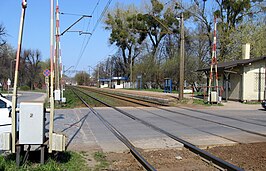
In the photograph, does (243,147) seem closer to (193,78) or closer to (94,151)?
(94,151)

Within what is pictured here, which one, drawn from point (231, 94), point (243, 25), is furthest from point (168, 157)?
point (243, 25)

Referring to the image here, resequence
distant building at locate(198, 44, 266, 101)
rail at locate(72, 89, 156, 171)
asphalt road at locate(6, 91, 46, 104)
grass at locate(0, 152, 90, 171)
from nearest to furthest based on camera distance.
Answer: grass at locate(0, 152, 90, 171) → rail at locate(72, 89, 156, 171) → distant building at locate(198, 44, 266, 101) → asphalt road at locate(6, 91, 46, 104)

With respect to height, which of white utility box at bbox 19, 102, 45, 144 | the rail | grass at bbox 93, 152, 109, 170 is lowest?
grass at bbox 93, 152, 109, 170

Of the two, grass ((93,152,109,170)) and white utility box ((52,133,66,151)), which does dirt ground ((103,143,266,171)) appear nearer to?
grass ((93,152,109,170))

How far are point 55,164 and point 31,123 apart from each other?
938 millimetres

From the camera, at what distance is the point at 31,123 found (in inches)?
246

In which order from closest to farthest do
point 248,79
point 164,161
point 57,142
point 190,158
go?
1. point 57,142
2. point 164,161
3. point 190,158
4. point 248,79

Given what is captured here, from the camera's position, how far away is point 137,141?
374 inches

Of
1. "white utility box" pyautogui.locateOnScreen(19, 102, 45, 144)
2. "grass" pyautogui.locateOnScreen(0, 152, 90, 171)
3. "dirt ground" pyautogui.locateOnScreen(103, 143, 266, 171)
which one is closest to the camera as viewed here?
"grass" pyautogui.locateOnScreen(0, 152, 90, 171)

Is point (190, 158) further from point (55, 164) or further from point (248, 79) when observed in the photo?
point (248, 79)

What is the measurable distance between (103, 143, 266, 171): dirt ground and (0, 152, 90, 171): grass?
677 millimetres

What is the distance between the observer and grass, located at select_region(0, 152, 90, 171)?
599cm

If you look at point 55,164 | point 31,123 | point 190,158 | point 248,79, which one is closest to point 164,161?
point 190,158

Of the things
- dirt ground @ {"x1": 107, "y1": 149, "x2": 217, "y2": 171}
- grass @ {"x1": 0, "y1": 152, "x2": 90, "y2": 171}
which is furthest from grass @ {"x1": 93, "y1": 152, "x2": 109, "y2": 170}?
grass @ {"x1": 0, "y1": 152, "x2": 90, "y2": 171}
